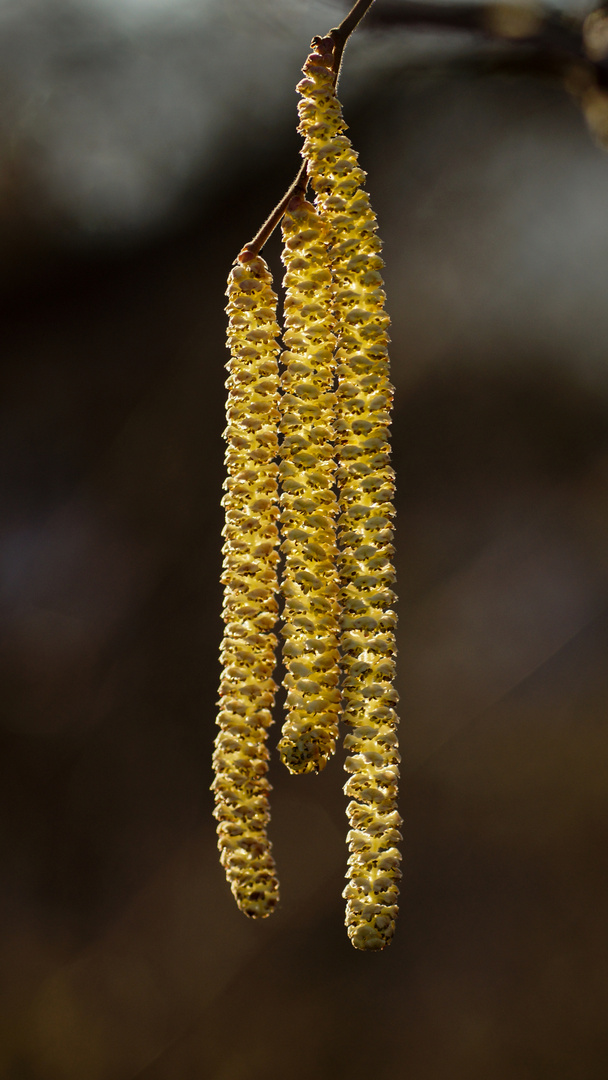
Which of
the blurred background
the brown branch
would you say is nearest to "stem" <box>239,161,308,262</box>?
the brown branch

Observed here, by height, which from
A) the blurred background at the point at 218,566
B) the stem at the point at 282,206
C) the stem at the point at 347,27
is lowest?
the blurred background at the point at 218,566

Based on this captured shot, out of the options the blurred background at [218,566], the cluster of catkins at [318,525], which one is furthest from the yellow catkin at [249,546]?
the blurred background at [218,566]

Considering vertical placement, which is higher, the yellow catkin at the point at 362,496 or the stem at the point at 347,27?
the stem at the point at 347,27

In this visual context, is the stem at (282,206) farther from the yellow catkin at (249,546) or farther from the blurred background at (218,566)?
the blurred background at (218,566)

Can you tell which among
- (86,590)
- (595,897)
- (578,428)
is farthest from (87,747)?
(578,428)

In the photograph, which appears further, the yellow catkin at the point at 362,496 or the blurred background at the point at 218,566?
the blurred background at the point at 218,566

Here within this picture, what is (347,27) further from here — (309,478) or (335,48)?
(309,478)
